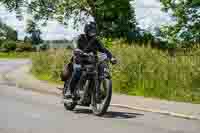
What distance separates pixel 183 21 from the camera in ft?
138

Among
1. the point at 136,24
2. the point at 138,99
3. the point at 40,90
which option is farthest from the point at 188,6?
the point at 138,99

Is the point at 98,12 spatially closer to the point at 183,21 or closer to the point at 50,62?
the point at 183,21

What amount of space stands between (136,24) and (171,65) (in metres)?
29.8

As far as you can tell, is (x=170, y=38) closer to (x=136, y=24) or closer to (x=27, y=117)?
(x=136, y=24)

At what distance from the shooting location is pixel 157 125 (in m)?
11.1

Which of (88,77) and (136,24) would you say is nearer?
(88,77)

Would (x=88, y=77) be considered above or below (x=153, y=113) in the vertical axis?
above

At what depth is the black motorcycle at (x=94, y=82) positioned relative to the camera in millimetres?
12475

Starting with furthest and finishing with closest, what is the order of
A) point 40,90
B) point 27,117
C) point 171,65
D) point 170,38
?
point 170,38 < point 40,90 < point 171,65 < point 27,117

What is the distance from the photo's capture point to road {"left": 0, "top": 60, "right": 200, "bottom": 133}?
1070cm

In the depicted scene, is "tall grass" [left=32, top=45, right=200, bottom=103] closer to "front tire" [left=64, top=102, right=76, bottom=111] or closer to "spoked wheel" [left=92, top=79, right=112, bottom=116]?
"front tire" [left=64, top=102, right=76, bottom=111]

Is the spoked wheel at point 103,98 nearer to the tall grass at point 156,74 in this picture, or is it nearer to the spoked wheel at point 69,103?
the spoked wheel at point 69,103

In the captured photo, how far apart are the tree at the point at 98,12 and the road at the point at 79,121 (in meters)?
28.9

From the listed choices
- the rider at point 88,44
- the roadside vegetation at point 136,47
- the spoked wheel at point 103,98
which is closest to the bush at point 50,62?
the roadside vegetation at point 136,47
